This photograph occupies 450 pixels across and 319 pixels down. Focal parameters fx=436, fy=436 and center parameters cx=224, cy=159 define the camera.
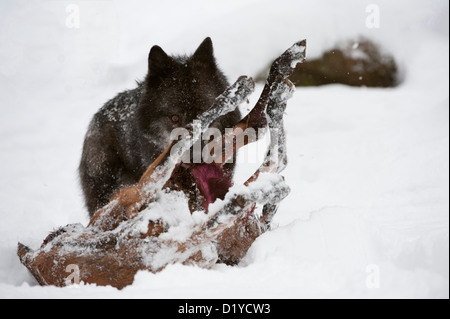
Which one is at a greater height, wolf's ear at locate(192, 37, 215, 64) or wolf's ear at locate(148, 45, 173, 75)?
wolf's ear at locate(192, 37, 215, 64)

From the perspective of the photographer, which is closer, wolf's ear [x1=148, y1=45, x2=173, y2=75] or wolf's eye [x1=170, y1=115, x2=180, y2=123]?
wolf's eye [x1=170, y1=115, x2=180, y2=123]

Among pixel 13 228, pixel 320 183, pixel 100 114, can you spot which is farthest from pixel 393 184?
pixel 13 228

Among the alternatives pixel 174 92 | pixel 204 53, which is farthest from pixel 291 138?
pixel 174 92

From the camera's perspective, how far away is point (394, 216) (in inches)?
146

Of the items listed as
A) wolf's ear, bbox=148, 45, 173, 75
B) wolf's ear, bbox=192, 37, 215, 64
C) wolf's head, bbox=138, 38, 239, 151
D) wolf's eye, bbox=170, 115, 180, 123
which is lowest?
wolf's eye, bbox=170, 115, 180, 123

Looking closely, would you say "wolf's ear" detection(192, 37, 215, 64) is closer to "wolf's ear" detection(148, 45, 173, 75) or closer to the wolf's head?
the wolf's head

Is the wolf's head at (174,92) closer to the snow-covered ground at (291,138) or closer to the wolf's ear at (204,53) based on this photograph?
the wolf's ear at (204,53)

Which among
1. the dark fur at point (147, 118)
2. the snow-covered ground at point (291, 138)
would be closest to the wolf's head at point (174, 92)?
the dark fur at point (147, 118)

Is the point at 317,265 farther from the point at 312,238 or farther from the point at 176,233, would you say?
the point at 176,233

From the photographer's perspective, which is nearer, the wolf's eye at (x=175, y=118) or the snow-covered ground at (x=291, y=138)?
the snow-covered ground at (x=291, y=138)

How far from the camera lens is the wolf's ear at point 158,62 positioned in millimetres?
4121

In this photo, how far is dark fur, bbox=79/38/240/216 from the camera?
4.03 m

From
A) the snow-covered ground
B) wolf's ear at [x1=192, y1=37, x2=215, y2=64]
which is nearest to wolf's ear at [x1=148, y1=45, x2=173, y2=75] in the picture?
wolf's ear at [x1=192, y1=37, x2=215, y2=64]

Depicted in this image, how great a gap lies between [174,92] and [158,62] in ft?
1.16
